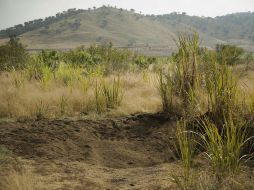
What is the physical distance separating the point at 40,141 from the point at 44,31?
116 metres

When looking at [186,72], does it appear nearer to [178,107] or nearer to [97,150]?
[178,107]

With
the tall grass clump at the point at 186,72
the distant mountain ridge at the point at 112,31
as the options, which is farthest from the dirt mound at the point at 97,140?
the distant mountain ridge at the point at 112,31

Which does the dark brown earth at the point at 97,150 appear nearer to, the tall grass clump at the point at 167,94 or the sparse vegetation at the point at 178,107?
the sparse vegetation at the point at 178,107

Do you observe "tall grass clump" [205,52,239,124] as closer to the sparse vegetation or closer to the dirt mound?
the sparse vegetation

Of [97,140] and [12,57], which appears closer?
[97,140]

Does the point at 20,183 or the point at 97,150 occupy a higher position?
the point at 20,183

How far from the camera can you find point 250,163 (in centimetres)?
418

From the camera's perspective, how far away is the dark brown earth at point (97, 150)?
4023 mm

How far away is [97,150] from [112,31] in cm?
11960

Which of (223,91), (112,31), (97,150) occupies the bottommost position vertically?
(97,150)

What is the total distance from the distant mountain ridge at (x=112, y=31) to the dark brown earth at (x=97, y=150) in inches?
3638

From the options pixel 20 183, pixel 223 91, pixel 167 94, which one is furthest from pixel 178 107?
pixel 20 183

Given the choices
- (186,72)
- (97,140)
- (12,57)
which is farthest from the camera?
(12,57)

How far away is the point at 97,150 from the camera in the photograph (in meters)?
5.33
